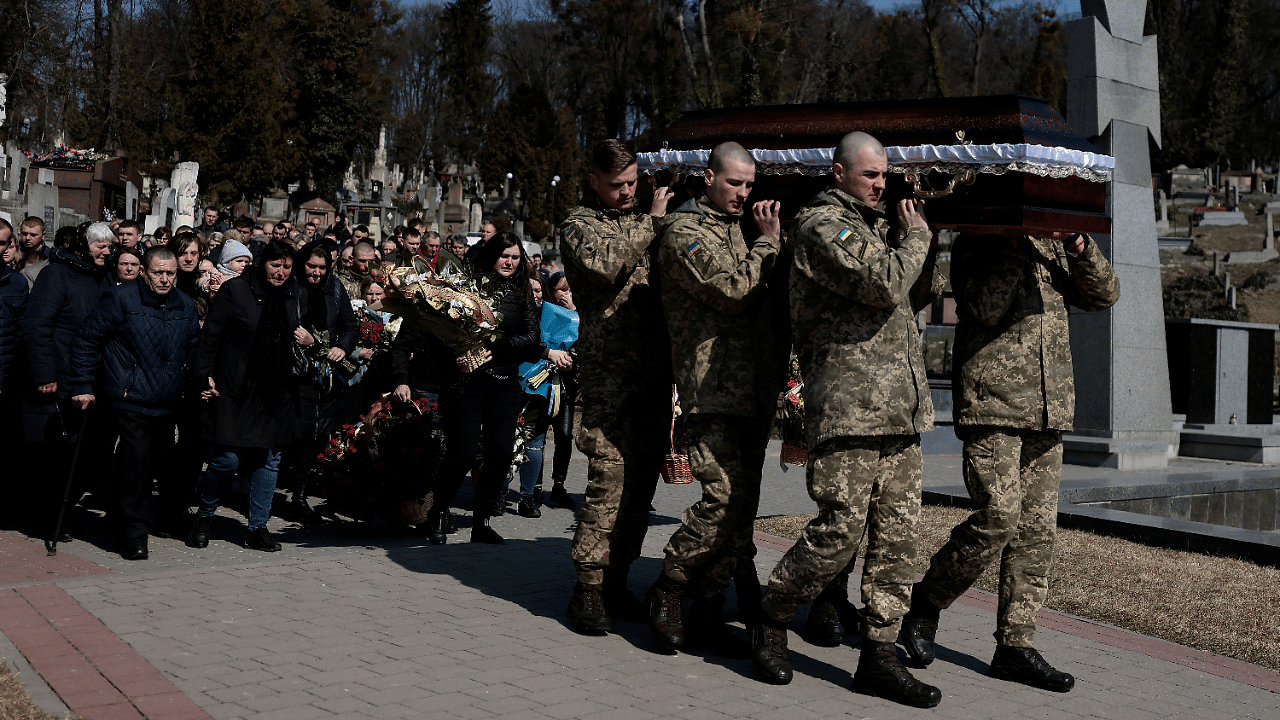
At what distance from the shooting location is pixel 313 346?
26.7 ft

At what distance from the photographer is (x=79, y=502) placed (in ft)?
28.8

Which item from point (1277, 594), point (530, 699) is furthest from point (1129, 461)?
point (530, 699)

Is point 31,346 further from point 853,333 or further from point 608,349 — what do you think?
point 853,333

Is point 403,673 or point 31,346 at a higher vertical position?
point 31,346

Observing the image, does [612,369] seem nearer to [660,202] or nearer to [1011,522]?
[660,202]

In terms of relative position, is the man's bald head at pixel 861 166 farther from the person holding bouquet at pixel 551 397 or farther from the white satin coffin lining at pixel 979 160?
the person holding bouquet at pixel 551 397

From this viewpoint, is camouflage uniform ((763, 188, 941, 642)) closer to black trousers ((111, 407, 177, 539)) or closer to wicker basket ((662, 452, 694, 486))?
wicker basket ((662, 452, 694, 486))

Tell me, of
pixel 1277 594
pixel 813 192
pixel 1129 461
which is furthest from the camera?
pixel 1129 461

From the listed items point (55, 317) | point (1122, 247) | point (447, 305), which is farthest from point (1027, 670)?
point (1122, 247)

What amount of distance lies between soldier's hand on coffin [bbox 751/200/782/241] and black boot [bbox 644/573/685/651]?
153cm

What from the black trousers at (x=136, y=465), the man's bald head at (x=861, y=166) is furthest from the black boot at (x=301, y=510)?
the man's bald head at (x=861, y=166)

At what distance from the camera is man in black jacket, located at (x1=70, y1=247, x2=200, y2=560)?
23.3ft

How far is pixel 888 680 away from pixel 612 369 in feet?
5.84

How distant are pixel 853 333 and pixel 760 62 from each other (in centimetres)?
4257
